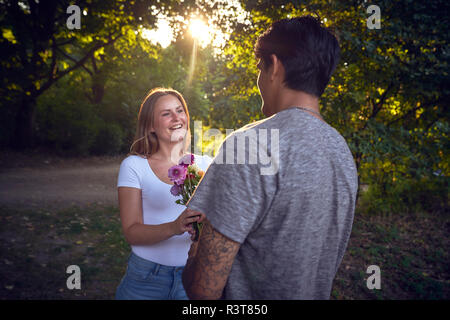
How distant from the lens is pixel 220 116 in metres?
6.92

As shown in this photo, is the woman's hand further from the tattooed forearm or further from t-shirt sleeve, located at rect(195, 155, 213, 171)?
t-shirt sleeve, located at rect(195, 155, 213, 171)

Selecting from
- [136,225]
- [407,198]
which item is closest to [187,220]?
[136,225]

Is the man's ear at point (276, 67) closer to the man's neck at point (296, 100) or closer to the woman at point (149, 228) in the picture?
the man's neck at point (296, 100)

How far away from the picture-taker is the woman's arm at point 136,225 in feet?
6.22

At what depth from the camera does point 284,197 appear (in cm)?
109

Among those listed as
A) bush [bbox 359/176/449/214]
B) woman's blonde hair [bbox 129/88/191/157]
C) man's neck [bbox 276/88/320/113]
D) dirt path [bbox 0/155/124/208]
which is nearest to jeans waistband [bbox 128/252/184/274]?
woman's blonde hair [bbox 129/88/191/157]

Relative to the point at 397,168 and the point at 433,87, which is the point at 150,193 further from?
the point at 397,168

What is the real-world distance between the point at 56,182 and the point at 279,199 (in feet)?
37.4

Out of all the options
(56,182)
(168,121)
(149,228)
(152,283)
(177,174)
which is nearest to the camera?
(177,174)

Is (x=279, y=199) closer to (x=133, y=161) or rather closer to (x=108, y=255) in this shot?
(x=133, y=161)

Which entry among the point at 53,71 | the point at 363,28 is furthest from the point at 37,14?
the point at 363,28

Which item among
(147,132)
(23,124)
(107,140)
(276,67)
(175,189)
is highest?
(23,124)

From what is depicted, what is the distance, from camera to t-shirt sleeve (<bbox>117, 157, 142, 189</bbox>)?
2.13 m

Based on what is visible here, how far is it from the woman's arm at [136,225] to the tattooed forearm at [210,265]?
0.57 m
